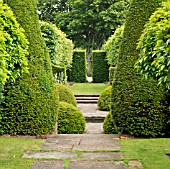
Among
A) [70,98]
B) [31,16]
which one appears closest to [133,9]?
[31,16]

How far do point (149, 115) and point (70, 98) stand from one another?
5.06 metres

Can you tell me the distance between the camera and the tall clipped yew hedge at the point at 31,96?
6.09 metres

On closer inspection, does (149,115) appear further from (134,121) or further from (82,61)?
(82,61)

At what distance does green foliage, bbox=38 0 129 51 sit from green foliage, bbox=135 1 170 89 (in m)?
29.3

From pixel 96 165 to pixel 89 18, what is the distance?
3054cm

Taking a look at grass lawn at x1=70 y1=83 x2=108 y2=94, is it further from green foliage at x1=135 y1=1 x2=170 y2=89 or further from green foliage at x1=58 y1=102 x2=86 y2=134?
green foliage at x1=135 y1=1 x2=170 y2=89

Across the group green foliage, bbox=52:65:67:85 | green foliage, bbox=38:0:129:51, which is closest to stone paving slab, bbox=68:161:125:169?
green foliage, bbox=52:65:67:85

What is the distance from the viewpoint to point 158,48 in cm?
349

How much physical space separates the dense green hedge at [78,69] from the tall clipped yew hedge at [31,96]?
1845 cm

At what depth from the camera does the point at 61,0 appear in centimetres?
3666

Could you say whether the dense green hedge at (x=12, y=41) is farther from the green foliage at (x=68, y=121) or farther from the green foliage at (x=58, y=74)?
the green foliage at (x=58, y=74)

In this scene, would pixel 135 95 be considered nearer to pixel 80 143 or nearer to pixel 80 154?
pixel 80 143

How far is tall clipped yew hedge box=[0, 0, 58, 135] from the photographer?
6.09m

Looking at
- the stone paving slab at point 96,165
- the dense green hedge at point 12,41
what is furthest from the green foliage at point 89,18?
the stone paving slab at point 96,165
